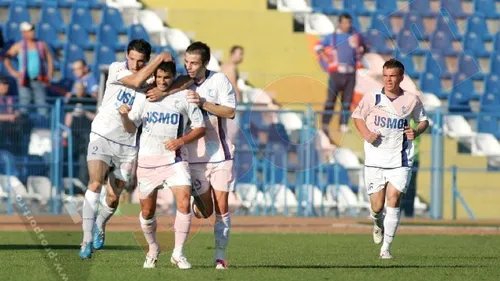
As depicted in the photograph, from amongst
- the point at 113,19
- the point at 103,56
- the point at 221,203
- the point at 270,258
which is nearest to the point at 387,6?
the point at 113,19

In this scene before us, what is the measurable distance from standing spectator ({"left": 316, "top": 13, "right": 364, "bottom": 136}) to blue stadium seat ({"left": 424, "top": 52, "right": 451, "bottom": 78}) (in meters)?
2.29

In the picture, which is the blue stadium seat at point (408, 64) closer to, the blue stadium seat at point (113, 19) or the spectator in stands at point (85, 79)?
the blue stadium seat at point (113, 19)

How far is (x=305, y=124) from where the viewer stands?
74.9ft

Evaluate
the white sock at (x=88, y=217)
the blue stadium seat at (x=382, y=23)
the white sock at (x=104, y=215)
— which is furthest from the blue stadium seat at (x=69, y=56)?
the white sock at (x=88, y=217)

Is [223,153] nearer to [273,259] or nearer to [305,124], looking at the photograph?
[273,259]

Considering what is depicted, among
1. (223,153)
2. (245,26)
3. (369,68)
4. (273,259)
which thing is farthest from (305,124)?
(223,153)

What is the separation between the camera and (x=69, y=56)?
82.0 ft

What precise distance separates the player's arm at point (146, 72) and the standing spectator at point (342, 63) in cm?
1166

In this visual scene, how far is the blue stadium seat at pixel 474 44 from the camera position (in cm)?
2792

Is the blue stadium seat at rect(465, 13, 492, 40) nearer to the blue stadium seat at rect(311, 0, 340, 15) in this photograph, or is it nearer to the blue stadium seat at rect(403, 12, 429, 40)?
the blue stadium seat at rect(403, 12, 429, 40)

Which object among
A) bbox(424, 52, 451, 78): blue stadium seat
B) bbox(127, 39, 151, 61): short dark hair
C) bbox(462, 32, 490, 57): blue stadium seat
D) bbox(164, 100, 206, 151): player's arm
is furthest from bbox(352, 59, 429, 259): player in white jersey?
bbox(462, 32, 490, 57): blue stadium seat

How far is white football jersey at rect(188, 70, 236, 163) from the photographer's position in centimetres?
1178

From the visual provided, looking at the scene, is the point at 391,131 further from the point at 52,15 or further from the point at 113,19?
the point at 52,15

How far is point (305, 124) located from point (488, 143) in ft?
13.1
